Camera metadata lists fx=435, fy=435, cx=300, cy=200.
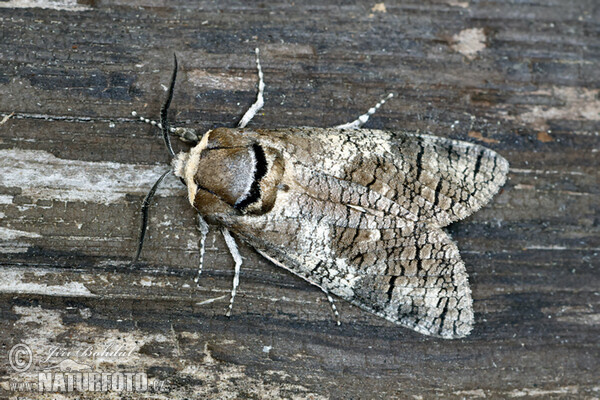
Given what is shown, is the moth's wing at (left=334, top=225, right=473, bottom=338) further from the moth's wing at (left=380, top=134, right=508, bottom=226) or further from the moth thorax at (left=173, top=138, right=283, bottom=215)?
the moth thorax at (left=173, top=138, right=283, bottom=215)

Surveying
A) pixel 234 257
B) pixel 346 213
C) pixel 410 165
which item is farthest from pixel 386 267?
pixel 234 257

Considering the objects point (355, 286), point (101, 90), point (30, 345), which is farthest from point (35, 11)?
point (355, 286)

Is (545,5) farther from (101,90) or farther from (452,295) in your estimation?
(101,90)

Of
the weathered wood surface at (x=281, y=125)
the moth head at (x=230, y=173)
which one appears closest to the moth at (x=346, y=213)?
the moth head at (x=230, y=173)

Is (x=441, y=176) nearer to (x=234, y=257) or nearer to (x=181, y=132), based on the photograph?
(x=234, y=257)

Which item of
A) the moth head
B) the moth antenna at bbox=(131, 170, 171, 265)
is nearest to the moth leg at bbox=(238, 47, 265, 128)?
the moth head

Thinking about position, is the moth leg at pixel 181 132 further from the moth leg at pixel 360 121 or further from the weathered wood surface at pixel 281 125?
the moth leg at pixel 360 121
